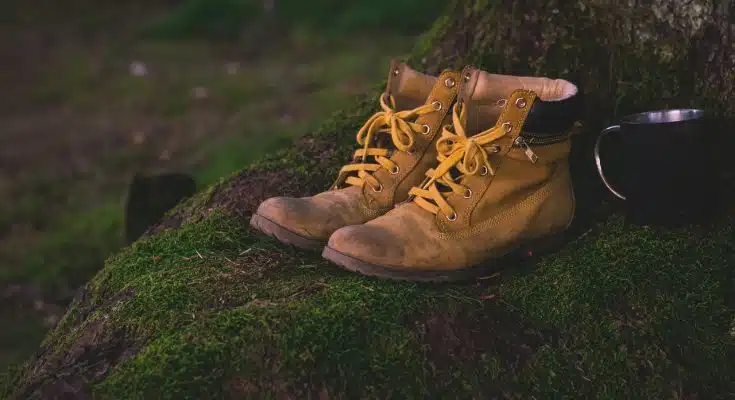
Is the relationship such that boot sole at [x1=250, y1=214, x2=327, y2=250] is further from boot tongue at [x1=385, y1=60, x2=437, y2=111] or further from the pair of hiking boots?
boot tongue at [x1=385, y1=60, x2=437, y2=111]

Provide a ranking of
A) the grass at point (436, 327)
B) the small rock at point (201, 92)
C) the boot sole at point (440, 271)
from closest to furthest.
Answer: the grass at point (436, 327) → the boot sole at point (440, 271) → the small rock at point (201, 92)

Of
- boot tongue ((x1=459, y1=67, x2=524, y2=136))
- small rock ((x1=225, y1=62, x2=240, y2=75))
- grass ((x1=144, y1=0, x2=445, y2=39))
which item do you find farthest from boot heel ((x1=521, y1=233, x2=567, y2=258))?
grass ((x1=144, y1=0, x2=445, y2=39))

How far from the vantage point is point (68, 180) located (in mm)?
6766

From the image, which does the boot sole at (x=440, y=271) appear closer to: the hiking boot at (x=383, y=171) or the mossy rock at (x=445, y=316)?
the mossy rock at (x=445, y=316)

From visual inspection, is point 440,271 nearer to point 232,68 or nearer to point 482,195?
point 482,195

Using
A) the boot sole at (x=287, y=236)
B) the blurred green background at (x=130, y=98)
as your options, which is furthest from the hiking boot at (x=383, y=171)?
the blurred green background at (x=130, y=98)

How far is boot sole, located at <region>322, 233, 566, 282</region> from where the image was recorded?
2.59 meters

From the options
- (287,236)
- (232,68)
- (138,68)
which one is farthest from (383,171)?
(138,68)

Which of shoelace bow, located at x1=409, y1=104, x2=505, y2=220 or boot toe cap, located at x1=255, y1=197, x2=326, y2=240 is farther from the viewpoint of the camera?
boot toe cap, located at x1=255, y1=197, x2=326, y2=240

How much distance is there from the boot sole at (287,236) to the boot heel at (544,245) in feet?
2.33

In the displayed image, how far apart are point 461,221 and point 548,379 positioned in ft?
1.97

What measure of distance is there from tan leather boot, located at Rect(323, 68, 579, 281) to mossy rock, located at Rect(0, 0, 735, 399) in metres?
0.09

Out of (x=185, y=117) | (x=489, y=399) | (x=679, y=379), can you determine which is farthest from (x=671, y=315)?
(x=185, y=117)

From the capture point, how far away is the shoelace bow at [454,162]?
269 cm
